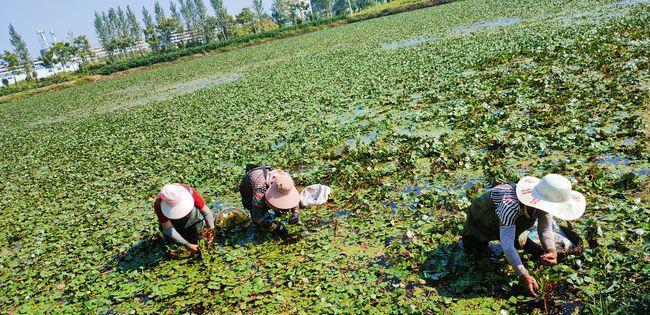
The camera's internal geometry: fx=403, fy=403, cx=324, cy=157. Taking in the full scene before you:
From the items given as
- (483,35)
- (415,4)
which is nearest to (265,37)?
(415,4)

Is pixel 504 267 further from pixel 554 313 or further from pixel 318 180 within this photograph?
pixel 318 180

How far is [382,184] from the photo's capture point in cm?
632

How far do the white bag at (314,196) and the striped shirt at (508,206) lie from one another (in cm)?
293

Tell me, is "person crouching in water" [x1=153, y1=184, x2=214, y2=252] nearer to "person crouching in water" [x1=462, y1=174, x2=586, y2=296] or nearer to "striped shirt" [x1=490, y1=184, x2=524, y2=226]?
"person crouching in water" [x1=462, y1=174, x2=586, y2=296]

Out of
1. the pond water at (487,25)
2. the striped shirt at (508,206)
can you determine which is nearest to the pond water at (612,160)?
the striped shirt at (508,206)

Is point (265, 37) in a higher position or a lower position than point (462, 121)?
higher

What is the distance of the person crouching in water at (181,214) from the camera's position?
16.0 ft

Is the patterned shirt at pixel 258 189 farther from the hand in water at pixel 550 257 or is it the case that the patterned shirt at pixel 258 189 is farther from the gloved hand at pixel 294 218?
the hand in water at pixel 550 257

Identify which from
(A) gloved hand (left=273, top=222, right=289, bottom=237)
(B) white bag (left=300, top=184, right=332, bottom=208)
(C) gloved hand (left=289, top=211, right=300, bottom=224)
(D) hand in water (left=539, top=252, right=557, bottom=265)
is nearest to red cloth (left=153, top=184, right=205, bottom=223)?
(A) gloved hand (left=273, top=222, right=289, bottom=237)

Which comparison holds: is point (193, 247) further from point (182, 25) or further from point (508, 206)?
point (182, 25)

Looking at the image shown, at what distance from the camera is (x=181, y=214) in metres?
4.90

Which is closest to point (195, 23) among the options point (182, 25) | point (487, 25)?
point (182, 25)

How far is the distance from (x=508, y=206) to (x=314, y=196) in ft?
10.6

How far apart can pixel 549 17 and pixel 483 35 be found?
13.7 feet
